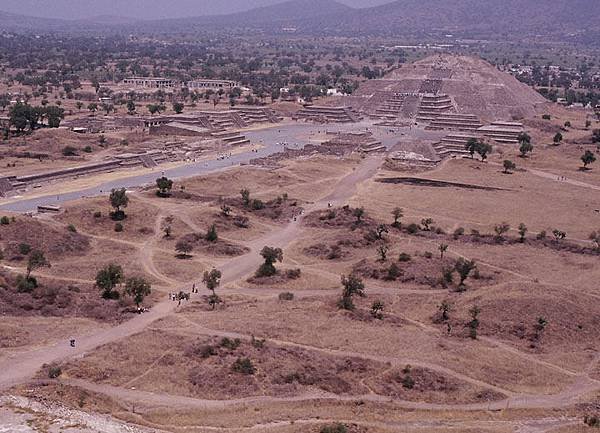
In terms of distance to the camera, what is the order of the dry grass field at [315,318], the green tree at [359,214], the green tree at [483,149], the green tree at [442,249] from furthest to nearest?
1. the green tree at [483,149]
2. the green tree at [359,214]
3. the green tree at [442,249]
4. the dry grass field at [315,318]

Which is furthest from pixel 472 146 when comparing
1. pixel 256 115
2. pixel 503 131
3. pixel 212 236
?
pixel 212 236

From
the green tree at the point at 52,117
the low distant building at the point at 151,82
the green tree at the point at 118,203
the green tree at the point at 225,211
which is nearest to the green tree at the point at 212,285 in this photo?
the green tree at the point at 118,203

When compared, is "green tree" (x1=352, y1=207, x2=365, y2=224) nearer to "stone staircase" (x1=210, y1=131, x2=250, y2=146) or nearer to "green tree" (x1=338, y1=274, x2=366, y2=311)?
"green tree" (x1=338, y1=274, x2=366, y2=311)

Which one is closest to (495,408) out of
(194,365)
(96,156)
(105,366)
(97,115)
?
(194,365)

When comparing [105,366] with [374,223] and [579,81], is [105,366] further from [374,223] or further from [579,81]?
[579,81]

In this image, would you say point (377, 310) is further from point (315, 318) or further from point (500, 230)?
point (500, 230)

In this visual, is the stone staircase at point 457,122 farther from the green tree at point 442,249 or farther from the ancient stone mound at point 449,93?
the green tree at point 442,249

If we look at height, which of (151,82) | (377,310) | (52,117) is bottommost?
(377,310)
